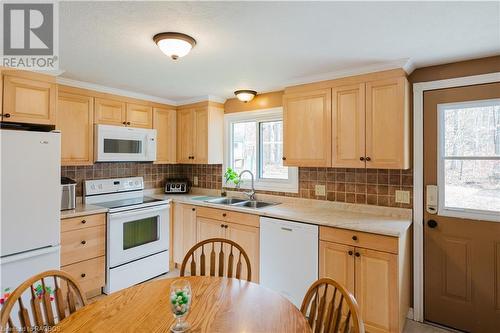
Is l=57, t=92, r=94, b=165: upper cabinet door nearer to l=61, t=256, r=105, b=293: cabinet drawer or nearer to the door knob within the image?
l=61, t=256, r=105, b=293: cabinet drawer

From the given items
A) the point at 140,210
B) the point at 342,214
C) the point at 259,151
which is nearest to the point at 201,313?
the point at 342,214

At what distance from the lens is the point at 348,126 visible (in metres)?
2.53

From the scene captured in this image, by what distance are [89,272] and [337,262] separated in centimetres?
236

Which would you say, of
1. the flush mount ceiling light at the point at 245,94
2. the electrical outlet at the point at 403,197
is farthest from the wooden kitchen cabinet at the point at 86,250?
the electrical outlet at the point at 403,197

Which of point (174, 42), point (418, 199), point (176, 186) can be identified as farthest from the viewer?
point (176, 186)

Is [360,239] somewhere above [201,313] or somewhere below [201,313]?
above

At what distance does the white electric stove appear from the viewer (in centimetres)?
288

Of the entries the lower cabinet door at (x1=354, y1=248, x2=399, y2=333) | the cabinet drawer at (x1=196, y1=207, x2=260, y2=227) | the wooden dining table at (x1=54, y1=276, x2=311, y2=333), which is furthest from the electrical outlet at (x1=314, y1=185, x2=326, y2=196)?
the wooden dining table at (x1=54, y1=276, x2=311, y2=333)

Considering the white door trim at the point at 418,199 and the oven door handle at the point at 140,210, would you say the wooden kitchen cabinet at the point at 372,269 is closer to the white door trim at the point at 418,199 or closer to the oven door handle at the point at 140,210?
the white door trim at the point at 418,199

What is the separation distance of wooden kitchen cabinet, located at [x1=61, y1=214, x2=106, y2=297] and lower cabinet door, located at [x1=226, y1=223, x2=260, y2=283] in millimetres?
1340

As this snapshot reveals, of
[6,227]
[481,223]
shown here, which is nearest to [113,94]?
[6,227]

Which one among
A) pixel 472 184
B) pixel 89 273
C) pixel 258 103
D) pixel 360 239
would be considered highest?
pixel 258 103

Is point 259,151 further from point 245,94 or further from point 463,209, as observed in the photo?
point 463,209

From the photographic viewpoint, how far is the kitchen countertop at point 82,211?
2602 mm
